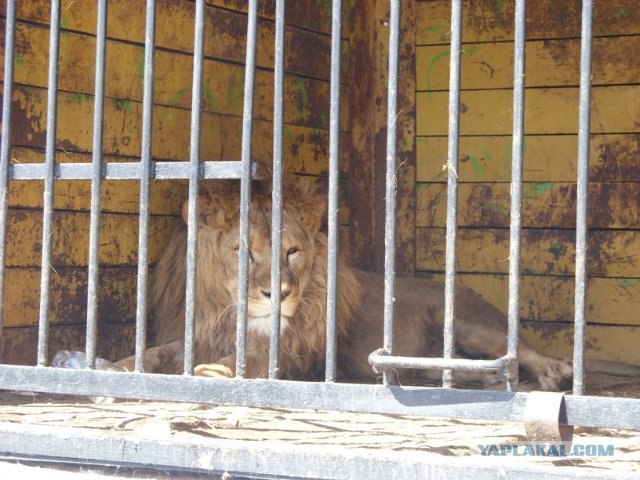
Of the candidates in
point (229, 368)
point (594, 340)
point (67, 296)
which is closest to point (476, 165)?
point (594, 340)

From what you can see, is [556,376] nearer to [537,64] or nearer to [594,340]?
[594,340]

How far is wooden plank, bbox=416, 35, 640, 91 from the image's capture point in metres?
5.73

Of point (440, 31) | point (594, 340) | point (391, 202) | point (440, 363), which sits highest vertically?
point (440, 31)

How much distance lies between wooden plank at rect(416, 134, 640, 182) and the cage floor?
2.38 metres

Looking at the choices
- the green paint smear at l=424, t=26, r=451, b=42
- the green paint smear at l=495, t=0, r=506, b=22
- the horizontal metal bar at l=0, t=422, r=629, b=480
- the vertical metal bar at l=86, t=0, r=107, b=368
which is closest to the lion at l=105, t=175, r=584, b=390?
the vertical metal bar at l=86, t=0, r=107, b=368

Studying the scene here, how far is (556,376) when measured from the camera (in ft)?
16.1

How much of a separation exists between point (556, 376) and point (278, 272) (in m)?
2.25

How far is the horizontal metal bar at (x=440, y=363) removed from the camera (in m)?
2.73

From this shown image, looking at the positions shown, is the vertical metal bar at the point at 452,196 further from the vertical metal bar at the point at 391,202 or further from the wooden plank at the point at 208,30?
the wooden plank at the point at 208,30

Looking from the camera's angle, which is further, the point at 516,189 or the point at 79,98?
the point at 79,98

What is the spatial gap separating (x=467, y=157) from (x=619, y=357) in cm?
149

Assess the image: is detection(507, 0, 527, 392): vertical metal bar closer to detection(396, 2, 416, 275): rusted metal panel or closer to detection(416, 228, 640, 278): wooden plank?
detection(416, 228, 640, 278): wooden plank

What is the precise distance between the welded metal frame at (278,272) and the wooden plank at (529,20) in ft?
9.82

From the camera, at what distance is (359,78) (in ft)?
21.0
